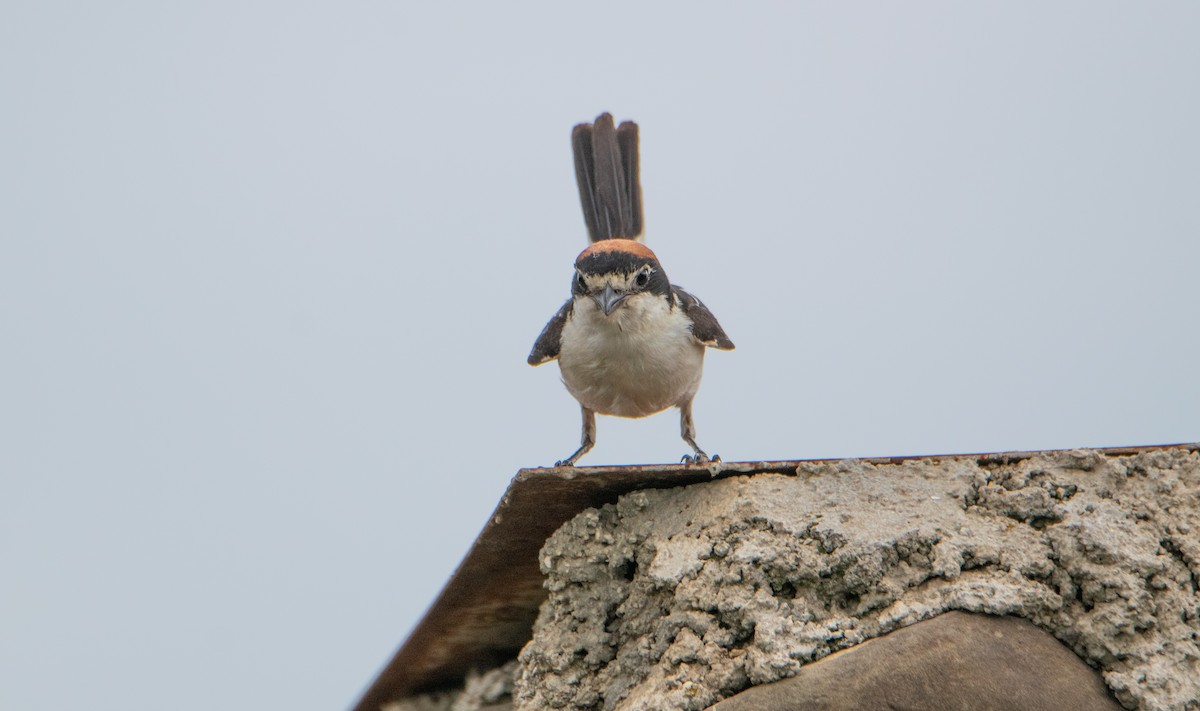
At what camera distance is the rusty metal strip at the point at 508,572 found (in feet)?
11.2

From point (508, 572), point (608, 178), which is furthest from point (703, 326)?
point (508, 572)

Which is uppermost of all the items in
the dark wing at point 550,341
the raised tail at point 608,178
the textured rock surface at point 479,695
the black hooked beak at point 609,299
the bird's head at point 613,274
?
the raised tail at point 608,178

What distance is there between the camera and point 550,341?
5.77m

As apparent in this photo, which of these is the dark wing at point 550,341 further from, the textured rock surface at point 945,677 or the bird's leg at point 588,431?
the textured rock surface at point 945,677

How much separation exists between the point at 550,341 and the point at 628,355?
47cm

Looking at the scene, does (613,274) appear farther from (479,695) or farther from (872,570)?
(872,570)

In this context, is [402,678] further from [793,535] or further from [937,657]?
[937,657]

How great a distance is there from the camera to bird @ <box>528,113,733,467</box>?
5.38 metres

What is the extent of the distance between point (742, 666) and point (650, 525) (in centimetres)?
60

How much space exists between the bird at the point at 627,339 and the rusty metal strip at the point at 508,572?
3.26ft

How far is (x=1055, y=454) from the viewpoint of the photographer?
11.1 ft

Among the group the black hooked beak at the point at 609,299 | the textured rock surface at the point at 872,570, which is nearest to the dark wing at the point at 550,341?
the black hooked beak at the point at 609,299

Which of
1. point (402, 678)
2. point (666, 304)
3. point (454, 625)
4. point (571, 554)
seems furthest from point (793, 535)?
point (666, 304)

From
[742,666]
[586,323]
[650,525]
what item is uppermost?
[586,323]
